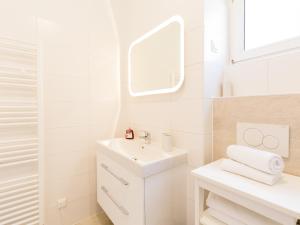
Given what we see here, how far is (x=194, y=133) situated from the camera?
113cm

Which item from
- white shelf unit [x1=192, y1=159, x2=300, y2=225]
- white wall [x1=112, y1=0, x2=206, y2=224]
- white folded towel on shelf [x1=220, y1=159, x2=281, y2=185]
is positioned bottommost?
white shelf unit [x1=192, y1=159, x2=300, y2=225]

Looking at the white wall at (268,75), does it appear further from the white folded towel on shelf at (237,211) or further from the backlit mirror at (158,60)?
the white folded towel on shelf at (237,211)

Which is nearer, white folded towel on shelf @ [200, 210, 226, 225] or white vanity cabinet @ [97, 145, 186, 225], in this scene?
white folded towel on shelf @ [200, 210, 226, 225]

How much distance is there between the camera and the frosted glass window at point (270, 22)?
3.20 feet

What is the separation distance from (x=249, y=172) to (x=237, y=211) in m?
0.18

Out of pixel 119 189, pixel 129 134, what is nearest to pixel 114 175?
pixel 119 189

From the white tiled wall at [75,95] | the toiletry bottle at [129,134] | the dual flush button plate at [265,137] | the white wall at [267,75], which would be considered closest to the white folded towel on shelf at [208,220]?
the dual flush button plate at [265,137]

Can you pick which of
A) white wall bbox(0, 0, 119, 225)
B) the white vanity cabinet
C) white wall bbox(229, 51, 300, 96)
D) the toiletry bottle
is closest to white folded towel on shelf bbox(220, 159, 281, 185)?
the white vanity cabinet

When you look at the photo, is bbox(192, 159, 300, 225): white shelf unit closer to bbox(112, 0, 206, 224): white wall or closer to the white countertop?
the white countertop

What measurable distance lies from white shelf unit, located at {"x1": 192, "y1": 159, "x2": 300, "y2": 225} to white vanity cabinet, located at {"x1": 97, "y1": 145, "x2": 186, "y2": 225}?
242 mm

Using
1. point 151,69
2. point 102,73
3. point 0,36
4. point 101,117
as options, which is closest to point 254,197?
point 151,69

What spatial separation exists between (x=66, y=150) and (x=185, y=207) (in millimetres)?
1042

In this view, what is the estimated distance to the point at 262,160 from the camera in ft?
2.37

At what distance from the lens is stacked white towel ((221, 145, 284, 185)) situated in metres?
0.71
